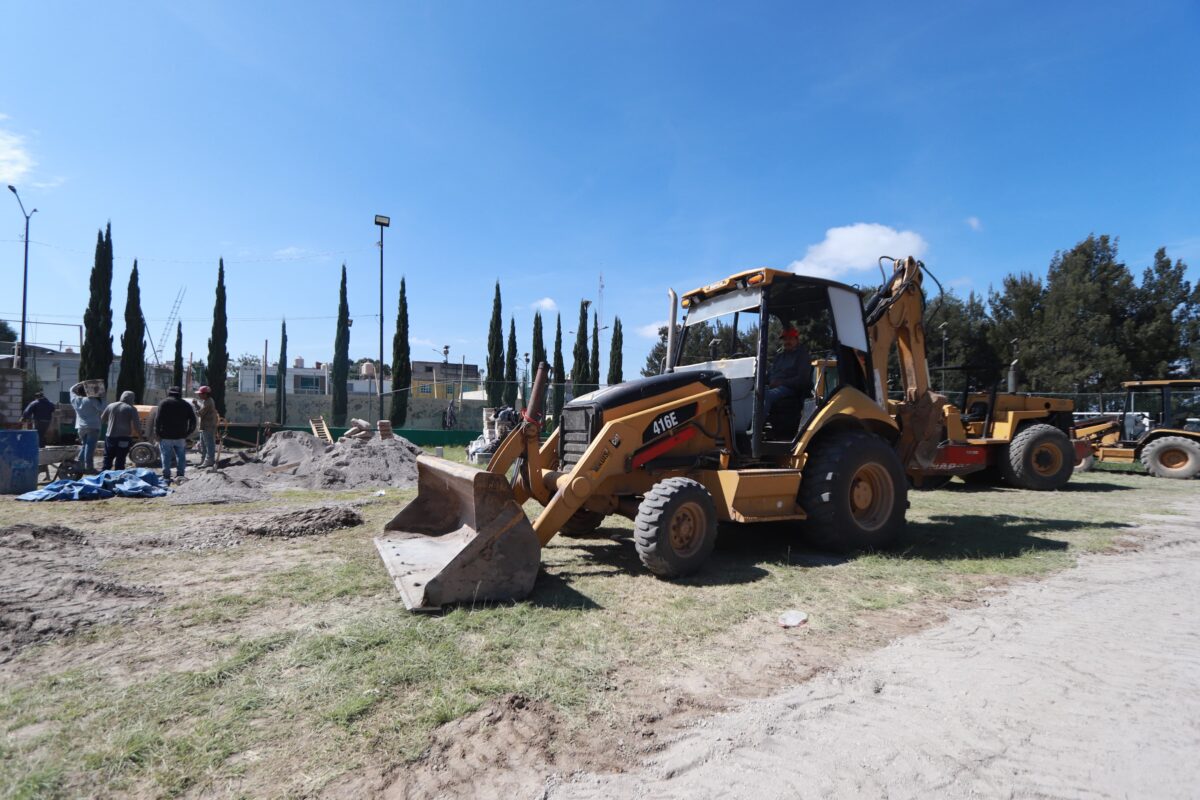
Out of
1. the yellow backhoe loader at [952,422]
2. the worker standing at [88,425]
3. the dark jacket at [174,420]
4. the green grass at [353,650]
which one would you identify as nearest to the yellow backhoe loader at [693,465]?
the green grass at [353,650]

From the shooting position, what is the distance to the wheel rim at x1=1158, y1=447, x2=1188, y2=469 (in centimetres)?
1455

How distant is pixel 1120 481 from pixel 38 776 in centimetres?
1766

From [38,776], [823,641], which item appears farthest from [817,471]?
[38,776]

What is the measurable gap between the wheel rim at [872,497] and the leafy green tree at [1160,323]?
3476 cm

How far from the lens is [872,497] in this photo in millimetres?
6582

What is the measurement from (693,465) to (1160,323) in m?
38.3

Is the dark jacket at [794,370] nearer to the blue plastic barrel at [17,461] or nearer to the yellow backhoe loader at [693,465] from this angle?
the yellow backhoe loader at [693,465]

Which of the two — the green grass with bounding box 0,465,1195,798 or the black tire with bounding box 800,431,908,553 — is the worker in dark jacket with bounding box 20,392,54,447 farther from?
the black tire with bounding box 800,431,908,553

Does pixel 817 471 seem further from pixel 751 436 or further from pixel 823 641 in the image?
pixel 823 641

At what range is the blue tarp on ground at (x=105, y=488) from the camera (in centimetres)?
972

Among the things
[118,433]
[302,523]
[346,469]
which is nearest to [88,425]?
[118,433]

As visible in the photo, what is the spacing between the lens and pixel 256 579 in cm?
524

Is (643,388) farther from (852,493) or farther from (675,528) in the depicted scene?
(852,493)

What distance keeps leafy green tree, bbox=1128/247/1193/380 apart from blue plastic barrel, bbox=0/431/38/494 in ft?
137
